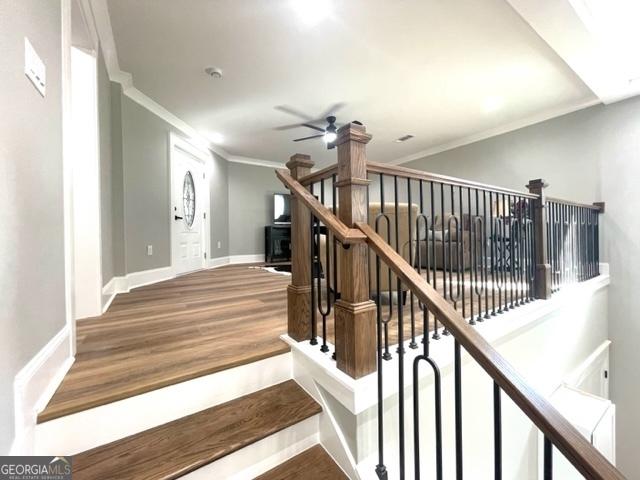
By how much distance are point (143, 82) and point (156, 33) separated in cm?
90

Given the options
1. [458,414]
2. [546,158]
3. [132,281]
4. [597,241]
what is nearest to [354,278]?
[458,414]

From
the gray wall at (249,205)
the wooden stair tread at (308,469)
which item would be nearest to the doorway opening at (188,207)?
the gray wall at (249,205)

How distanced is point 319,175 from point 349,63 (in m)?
2.07

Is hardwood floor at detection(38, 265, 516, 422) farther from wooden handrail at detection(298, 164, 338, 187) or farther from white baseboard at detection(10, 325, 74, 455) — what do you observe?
wooden handrail at detection(298, 164, 338, 187)

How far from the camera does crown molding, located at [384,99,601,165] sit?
388 cm

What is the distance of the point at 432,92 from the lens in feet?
11.4

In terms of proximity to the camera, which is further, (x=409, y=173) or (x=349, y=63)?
(x=349, y=63)

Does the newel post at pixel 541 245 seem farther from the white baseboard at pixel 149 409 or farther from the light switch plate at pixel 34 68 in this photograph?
the light switch plate at pixel 34 68

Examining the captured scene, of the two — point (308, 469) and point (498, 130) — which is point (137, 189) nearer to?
point (308, 469)

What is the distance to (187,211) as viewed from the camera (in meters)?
4.43

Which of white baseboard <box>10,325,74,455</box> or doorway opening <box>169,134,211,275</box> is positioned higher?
doorway opening <box>169,134,211,275</box>

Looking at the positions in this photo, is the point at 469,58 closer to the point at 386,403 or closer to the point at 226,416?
the point at 386,403

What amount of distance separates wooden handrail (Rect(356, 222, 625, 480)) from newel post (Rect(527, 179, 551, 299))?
228 cm

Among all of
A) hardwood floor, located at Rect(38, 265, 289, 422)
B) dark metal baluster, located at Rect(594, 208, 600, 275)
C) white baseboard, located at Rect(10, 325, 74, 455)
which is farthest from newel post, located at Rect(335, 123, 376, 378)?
dark metal baluster, located at Rect(594, 208, 600, 275)
